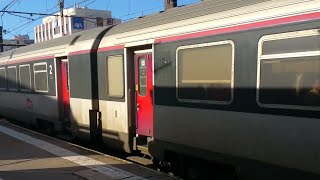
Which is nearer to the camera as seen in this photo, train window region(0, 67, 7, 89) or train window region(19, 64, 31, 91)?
train window region(19, 64, 31, 91)

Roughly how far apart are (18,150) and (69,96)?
222 centimetres

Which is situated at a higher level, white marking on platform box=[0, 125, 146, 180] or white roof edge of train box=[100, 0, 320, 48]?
white roof edge of train box=[100, 0, 320, 48]

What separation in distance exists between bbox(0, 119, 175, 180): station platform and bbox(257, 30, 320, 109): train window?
2.67 m

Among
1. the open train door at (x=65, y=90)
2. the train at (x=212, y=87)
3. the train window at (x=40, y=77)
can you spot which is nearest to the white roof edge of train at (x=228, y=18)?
the train at (x=212, y=87)

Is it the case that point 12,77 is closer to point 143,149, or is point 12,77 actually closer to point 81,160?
point 81,160

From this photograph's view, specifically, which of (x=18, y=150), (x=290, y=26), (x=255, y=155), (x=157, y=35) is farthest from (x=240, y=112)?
(x=18, y=150)

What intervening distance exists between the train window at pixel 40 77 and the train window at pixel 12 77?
2.68 metres

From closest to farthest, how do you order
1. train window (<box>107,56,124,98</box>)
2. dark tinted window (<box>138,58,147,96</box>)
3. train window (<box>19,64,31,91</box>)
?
1. dark tinted window (<box>138,58,147,96</box>)
2. train window (<box>107,56,124,98</box>)
3. train window (<box>19,64,31,91</box>)

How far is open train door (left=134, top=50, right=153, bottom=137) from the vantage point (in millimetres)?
8508

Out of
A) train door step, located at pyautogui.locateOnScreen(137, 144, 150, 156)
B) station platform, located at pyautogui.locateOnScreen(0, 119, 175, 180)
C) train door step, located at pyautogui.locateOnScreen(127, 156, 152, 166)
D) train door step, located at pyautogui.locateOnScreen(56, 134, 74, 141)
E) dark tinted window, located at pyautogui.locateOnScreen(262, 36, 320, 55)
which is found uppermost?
dark tinted window, located at pyautogui.locateOnScreen(262, 36, 320, 55)

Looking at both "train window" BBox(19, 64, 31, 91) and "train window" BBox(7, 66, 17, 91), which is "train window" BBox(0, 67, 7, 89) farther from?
"train window" BBox(19, 64, 31, 91)

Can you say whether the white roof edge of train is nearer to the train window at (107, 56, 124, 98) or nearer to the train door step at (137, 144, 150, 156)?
the train window at (107, 56, 124, 98)

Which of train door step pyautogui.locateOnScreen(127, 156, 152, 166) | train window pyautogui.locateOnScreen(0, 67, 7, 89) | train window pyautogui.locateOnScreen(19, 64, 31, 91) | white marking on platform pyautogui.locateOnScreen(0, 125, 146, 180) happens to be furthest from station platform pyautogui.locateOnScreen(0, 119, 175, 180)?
train window pyautogui.locateOnScreen(0, 67, 7, 89)

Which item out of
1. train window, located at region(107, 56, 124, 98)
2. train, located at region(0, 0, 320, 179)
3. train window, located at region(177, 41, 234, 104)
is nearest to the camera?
train, located at region(0, 0, 320, 179)
